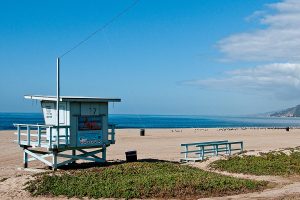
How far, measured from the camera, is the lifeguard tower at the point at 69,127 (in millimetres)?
19906

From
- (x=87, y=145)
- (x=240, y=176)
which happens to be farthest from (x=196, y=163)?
(x=87, y=145)

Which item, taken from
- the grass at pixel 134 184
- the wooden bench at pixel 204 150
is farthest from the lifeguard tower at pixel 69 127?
the wooden bench at pixel 204 150

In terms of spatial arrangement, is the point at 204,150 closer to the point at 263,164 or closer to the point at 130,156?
the point at 263,164

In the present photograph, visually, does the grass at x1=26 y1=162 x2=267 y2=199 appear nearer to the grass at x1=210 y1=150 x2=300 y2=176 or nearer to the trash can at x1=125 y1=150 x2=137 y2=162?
the grass at x1=210 y1=150 x2=300 y2=176

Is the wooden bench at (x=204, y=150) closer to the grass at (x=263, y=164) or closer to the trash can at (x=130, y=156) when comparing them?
the grass at (x=263, y=164)

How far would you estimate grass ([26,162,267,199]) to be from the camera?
599 inches

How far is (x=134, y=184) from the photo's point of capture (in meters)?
16.0

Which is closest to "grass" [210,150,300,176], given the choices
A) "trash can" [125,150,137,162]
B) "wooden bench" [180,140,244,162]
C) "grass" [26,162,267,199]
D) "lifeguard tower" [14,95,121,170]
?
"wooden bench" [180,140,244,162]

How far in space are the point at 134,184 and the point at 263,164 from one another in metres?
8.22

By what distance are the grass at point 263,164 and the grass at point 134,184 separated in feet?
10.1

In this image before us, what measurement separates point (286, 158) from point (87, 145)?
33.1 feet

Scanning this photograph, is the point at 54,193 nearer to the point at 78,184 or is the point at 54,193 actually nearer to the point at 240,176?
the point at 78,184

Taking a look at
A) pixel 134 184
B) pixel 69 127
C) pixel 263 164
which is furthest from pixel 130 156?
pixel 263 164

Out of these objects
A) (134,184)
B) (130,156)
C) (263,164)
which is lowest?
(134,184)
